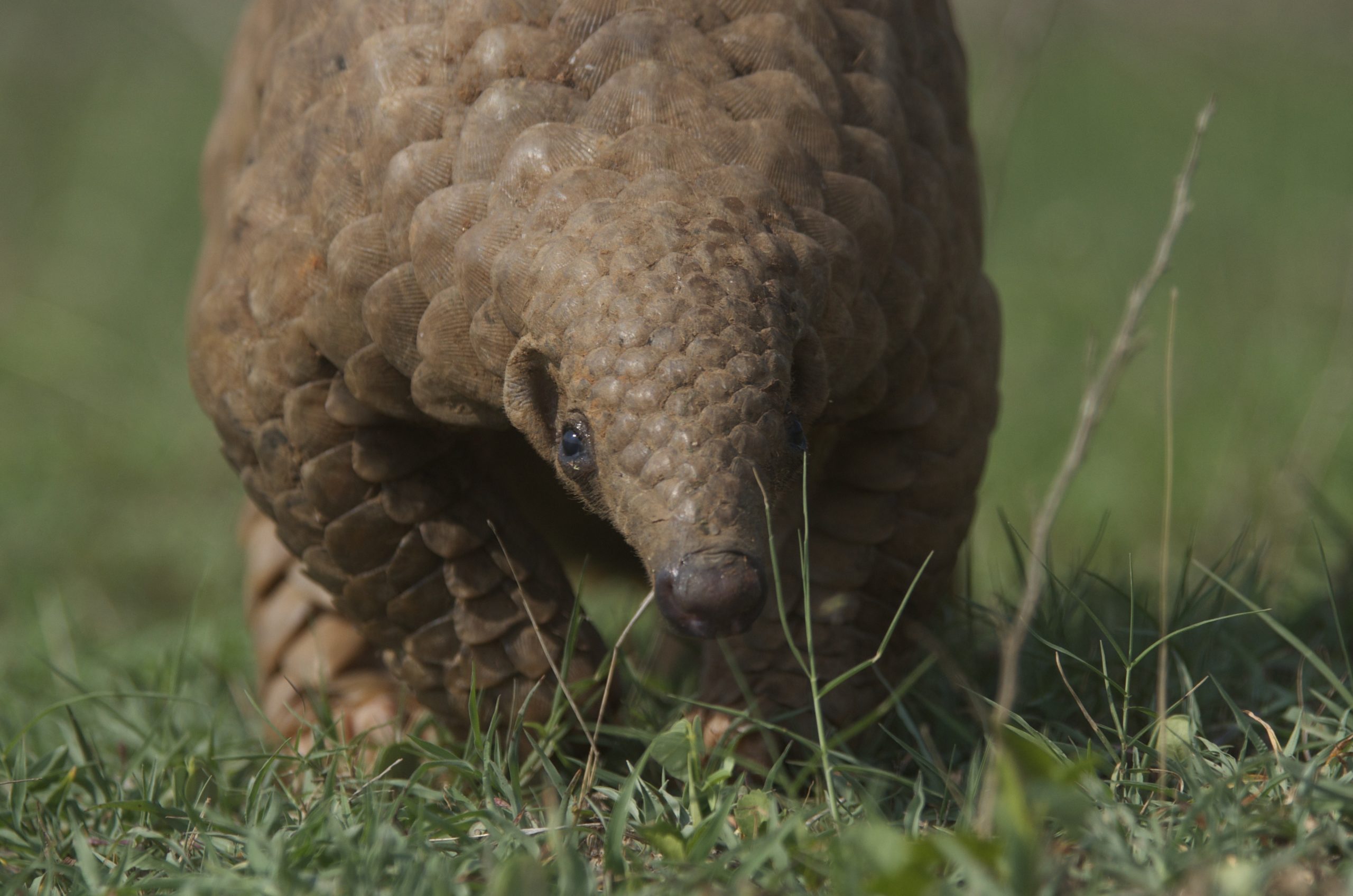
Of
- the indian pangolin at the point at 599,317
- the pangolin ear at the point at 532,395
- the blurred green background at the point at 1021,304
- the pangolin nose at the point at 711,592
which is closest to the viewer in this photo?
the pangolin nose at the point at 711,592

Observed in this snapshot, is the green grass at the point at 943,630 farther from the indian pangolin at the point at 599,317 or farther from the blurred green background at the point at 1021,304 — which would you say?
the indian pangolin at the point at 599,317

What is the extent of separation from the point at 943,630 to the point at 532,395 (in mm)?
1289

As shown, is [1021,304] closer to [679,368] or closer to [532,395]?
[532,395]

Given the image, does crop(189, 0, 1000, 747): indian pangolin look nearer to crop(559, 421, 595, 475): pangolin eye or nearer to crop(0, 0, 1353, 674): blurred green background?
crop(559, 421, 595, 475): pangolin eye

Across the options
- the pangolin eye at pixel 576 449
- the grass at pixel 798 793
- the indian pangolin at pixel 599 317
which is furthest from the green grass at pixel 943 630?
the pangolin eye at pixel 576 449

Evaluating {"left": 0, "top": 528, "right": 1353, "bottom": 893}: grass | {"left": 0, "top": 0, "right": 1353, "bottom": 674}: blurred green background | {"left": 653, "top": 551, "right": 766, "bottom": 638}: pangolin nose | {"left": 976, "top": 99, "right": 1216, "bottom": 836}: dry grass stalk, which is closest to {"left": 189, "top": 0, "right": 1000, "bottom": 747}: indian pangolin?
{"left": 653, "top": 551, "right": 766, "bottom": 638}: pangolin nose

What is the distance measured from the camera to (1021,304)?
6.96m

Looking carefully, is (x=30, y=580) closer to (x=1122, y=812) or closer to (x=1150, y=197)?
(x=1122, y=812)

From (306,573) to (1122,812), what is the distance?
5.45 feet

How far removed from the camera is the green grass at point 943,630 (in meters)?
2.17

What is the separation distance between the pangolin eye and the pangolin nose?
27 centimetres

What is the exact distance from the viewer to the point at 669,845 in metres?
2.27

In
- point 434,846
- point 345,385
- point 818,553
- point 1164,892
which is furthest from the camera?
point 818,553

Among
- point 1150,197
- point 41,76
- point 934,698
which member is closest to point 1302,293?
point 1150,197
